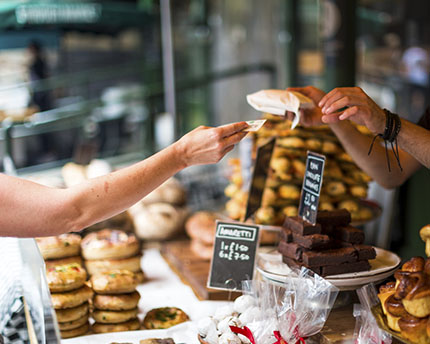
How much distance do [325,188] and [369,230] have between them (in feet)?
3.72

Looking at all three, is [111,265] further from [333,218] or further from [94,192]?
[333,218]

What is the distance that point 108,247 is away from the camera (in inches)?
98.6

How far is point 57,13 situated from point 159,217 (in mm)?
4352

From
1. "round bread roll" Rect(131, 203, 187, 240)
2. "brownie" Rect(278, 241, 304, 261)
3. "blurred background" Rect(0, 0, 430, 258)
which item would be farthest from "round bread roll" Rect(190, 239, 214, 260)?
"blurred background" Rect(0, 0, 430, 258)

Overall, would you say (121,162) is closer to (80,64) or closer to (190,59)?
(190,59)

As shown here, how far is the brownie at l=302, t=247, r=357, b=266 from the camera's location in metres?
1.77

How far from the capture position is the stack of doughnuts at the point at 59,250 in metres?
2.44

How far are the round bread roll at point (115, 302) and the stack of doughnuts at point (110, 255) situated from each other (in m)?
0.35

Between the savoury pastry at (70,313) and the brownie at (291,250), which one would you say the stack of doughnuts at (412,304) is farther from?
the savoury pastry at (70,313)

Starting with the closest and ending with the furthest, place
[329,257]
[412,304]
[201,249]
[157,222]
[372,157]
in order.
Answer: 1. [412,304]
2. [329,257]
3. [372,157]
4. [201,249]
5. [157,222]

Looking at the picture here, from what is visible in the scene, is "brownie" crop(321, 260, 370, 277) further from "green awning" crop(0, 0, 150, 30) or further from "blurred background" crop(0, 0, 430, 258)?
"green awning" crop(0, 0, 150, 30)

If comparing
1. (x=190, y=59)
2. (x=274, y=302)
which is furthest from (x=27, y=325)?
(x=190, y=59)

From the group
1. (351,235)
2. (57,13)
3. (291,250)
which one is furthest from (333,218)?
(57,13)

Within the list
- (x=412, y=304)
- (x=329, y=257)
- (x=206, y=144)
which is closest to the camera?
(x=412, y=304)
